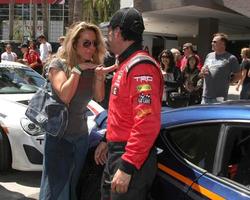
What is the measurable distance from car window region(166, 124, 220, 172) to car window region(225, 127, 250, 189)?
85 millimetres

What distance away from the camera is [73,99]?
11.6 feet

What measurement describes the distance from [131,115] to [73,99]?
91 centimetres

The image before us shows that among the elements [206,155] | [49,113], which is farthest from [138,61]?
[49,113]

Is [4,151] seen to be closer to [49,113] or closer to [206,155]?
[49,113]

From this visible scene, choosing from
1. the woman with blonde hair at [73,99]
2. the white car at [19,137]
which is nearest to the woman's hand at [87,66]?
the woman with blonde hair at [73,99]

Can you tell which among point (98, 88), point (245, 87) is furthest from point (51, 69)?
point (245, 87)

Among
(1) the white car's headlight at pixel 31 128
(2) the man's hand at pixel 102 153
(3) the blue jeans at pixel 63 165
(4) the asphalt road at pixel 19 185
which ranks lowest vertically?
(4) the asphalt road at pixel 19 185

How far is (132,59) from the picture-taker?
273 cm

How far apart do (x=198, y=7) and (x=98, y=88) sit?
47.8ft

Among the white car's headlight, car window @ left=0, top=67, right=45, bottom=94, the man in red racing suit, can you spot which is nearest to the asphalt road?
the white car's headlight

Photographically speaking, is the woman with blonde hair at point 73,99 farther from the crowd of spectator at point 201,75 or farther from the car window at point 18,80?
the car window at point 18,80

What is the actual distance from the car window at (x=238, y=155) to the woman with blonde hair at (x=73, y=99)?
3.92 feet

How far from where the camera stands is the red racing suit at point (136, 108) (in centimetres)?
259

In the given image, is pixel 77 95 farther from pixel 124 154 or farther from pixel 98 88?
pixel 124 154
